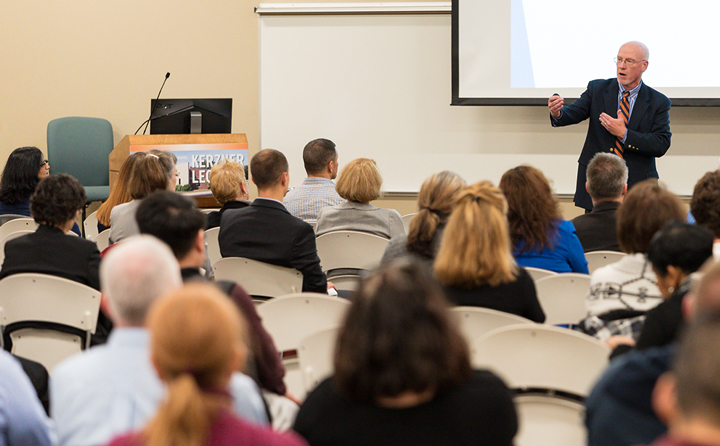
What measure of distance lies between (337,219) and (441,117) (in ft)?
10.3

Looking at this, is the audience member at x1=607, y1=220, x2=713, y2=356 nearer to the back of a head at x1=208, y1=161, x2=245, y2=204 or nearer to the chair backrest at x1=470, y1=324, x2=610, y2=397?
the chair backrest at x1=470, y1=324, x2=610, y2=397

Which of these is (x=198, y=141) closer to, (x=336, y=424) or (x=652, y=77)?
(x=652, y=77)

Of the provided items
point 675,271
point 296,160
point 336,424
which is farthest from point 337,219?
point 296,160

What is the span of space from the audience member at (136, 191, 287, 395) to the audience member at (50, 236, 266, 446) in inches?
18.0

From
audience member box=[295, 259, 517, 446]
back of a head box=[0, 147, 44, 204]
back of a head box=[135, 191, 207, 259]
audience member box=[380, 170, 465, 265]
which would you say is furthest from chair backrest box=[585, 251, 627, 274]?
back of a head box=[0, 147, 44, 204]

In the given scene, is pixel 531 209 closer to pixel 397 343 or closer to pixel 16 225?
pixel 397 343

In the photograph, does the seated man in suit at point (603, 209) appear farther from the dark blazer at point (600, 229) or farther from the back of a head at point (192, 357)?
the back of a head at point (192, 357)

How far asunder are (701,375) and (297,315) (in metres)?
1.58

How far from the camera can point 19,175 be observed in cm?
450

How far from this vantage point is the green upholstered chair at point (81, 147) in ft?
21.8

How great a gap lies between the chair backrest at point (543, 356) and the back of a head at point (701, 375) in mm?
883

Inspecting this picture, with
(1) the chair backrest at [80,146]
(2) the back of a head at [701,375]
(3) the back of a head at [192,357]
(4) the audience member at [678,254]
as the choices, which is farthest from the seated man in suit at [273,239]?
(1) the chair backrest at [80,146]

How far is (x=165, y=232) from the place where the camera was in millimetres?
1953

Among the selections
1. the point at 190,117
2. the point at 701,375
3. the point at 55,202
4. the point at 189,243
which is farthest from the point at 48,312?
the point at 190,117
